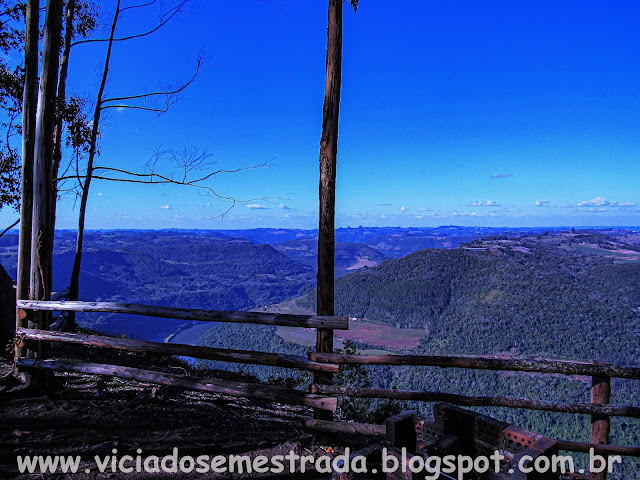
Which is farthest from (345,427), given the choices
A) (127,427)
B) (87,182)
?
(87,182)

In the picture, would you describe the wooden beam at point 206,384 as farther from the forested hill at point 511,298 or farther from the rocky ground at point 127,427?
the forested hill at point 511,298

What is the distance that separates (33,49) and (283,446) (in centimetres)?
573

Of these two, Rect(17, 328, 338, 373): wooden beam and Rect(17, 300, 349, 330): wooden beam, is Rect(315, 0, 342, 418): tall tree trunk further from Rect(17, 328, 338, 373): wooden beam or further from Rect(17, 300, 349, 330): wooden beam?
Rect(17, 328, 338, 373): wooden beam

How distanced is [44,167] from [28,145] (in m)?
0.48

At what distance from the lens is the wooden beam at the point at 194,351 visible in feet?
12.5

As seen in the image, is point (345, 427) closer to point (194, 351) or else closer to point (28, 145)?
point (194, 351)

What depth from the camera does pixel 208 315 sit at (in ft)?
12.8

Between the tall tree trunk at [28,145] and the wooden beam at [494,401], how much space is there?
3.91 meters

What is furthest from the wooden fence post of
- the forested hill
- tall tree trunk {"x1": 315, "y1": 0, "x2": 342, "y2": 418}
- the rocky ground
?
the forested hill

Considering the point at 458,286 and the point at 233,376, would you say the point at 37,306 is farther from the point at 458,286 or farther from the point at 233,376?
the point at 458,286

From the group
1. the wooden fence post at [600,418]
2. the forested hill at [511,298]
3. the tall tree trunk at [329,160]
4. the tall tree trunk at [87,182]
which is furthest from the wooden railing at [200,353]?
the forested hill at [511,298]

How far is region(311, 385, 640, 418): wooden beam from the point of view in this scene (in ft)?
11.4

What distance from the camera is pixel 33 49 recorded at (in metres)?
4.71

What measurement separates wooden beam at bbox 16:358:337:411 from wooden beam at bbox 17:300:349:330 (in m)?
0.66
